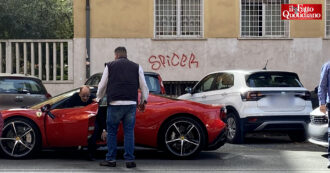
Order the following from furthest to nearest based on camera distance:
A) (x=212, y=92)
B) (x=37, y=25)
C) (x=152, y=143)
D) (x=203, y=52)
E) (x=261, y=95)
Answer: (x=37, y=25), (x=203, y=52), (x=212, y=92), (x=261, y=95), (x=152, y=143)

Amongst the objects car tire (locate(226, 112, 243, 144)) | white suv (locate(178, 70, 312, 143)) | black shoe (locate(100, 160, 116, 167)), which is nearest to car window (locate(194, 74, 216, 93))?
white suv (locate(178, 70, 312, 143))

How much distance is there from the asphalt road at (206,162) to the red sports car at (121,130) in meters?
0.25

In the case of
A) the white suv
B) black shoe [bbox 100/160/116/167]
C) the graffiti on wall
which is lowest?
black shoe [bbox 100/160/116/167]

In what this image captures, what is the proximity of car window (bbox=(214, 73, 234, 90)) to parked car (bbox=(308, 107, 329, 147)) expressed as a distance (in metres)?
2.95

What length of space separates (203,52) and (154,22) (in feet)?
6.06

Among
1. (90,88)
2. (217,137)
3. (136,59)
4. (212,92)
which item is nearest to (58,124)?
(90,88)

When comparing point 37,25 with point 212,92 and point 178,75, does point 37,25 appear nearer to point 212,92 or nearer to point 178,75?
point 178,75

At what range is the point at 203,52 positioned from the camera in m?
20.3

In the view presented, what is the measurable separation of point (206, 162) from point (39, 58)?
38.6 ft

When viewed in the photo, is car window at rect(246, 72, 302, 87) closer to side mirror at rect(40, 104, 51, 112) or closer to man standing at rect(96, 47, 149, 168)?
man standing at rect(96, 47, 149, 168)

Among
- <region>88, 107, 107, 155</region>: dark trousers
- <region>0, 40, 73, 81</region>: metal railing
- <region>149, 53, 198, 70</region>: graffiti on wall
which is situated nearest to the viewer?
<region>88, 107, 107, 155</region>: dark trousers

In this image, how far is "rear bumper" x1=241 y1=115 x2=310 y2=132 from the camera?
482 inches

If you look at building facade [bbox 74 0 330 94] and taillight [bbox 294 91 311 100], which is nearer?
taillight [bbox 294 91 311 100]

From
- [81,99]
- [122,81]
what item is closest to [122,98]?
[122,81]
